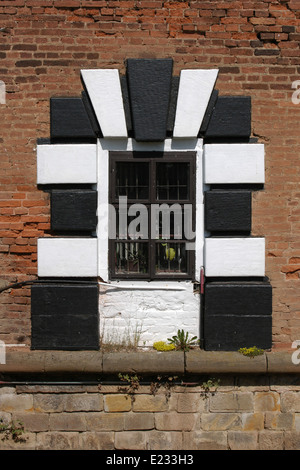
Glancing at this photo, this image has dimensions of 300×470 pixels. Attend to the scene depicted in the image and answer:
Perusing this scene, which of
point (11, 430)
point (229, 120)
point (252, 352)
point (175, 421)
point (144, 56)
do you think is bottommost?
point (11, 430)

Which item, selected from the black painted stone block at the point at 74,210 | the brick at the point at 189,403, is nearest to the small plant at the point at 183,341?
the brick at the point at 189,403

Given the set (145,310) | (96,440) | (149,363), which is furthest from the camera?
(145,310)

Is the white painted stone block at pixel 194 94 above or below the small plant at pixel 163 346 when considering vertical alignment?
above

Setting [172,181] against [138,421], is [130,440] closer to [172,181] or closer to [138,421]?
[138,421]

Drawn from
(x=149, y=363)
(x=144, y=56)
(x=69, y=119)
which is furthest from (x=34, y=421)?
(x=144, y=56)

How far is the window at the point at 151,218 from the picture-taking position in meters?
3.60

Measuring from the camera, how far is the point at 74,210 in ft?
11.4

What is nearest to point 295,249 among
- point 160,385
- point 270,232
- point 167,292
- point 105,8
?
point 270,232

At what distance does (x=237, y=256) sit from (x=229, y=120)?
1.27m

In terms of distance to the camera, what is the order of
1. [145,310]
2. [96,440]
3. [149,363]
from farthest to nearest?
1. [145,310]
2. [96,440]
3. [149,363]

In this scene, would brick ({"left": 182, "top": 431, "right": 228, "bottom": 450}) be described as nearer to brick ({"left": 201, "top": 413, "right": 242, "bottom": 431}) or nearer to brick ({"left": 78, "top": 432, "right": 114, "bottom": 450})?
brick ({"left": 201, "top": 413, "right": 242, "bottom": 431})

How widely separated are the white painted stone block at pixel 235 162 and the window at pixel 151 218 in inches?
9.6

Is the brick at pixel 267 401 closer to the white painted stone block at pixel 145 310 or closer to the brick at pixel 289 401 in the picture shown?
the brick at pixel 289 401

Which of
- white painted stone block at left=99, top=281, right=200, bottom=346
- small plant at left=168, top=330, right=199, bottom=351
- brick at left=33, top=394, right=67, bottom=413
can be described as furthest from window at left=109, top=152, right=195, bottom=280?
brick at left=33, top=394, right=67, bottom=413
